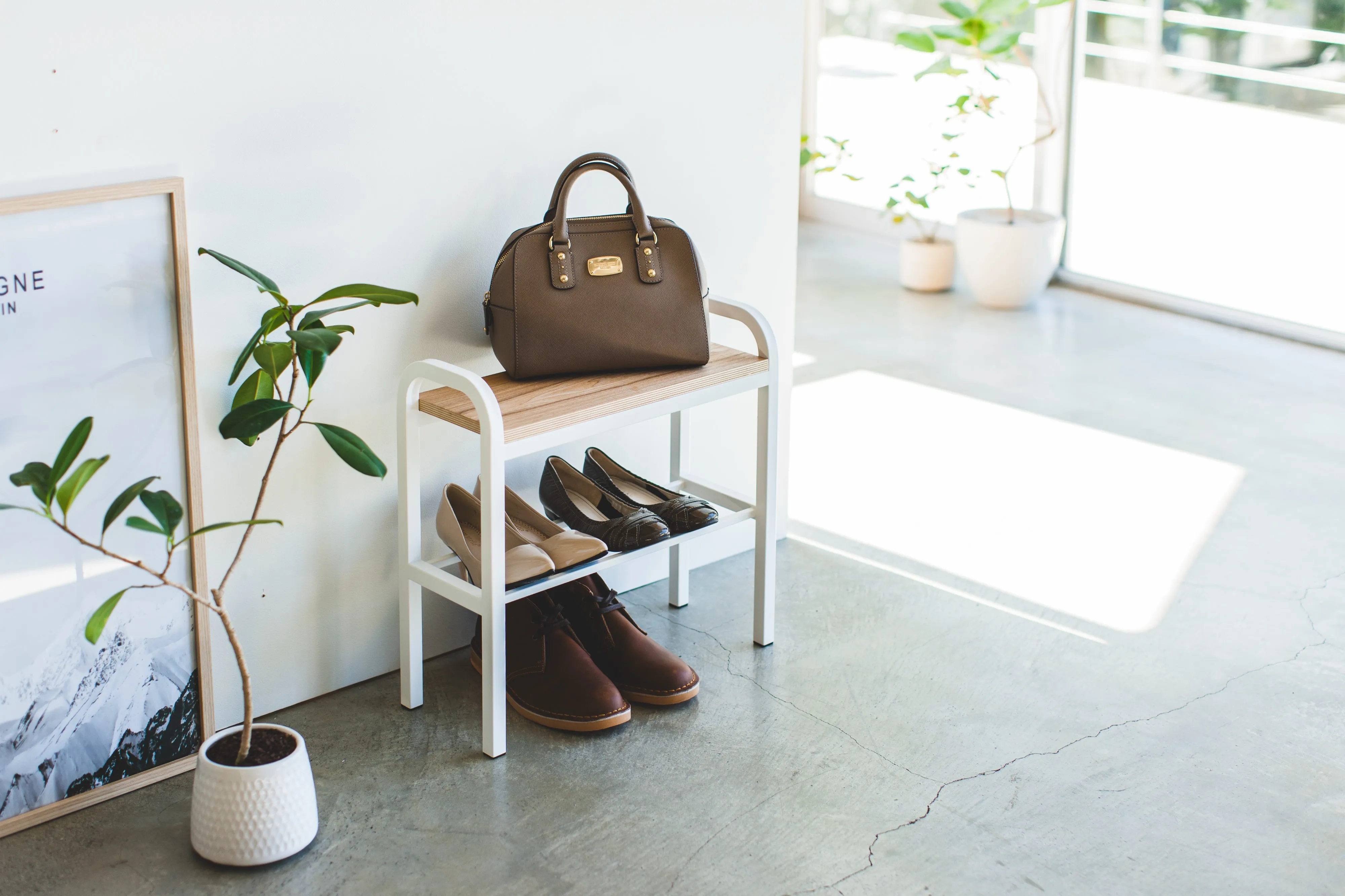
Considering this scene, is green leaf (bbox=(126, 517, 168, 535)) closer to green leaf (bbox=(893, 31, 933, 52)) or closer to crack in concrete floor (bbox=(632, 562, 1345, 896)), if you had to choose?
crack in concrete floor (bbox=(632, 562, 1345, 896))

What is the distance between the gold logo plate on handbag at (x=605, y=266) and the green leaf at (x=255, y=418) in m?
0.58

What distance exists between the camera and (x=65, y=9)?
1.97 meters

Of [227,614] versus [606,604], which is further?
[606,604]

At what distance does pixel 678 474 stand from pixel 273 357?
105cm

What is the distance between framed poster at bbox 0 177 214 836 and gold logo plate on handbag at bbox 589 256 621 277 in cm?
67

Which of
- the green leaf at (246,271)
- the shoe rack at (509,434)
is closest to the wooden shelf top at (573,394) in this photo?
the shoe rack at (509,434)

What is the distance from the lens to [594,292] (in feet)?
7.84

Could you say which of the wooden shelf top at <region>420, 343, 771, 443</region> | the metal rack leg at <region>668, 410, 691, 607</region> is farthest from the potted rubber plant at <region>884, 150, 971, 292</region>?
the wooden shelf top at <region>420, 343, 771, 443</region>

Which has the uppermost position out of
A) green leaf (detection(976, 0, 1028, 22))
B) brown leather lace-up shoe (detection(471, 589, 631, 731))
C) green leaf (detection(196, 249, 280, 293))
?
green leaf (detection(976, 0, 1028, 22))

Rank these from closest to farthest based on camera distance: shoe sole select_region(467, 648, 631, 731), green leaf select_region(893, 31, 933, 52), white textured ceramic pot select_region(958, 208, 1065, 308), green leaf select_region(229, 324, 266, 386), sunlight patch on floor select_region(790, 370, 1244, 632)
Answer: green leaf select_region(229, 324, 266, 386), shoe sole select_region(467, 648, 631, 731), sunlight patch on floor select_region(790, 370, 1244, 632), white textured ceramic pot select_region(958, 208, 1065, 308), green leaf select_region(893, 31, 933, 52)

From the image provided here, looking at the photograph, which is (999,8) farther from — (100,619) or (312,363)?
(100,619)

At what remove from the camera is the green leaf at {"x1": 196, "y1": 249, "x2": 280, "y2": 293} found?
81.0 inches

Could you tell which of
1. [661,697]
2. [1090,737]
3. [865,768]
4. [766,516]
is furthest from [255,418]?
[1090,737]

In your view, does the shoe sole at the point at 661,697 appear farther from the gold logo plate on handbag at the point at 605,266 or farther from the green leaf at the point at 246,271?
the green leaf at the point at 246,271
